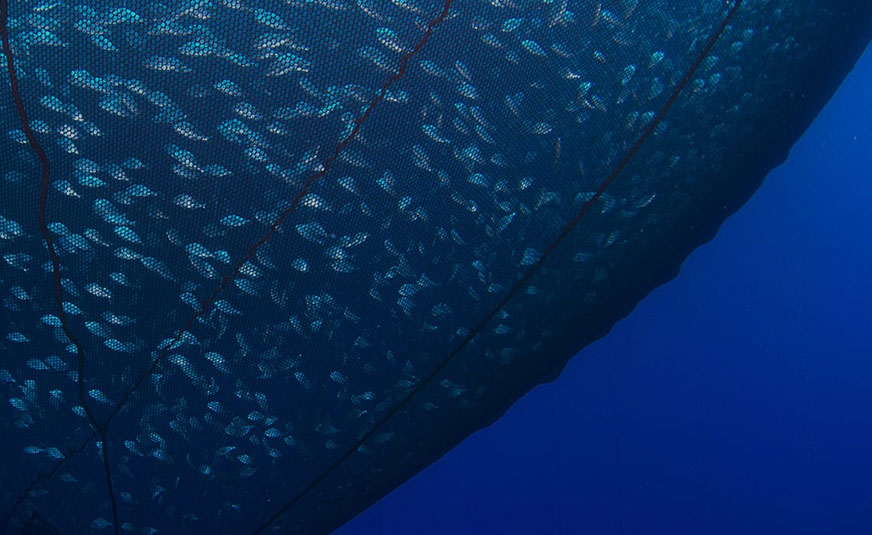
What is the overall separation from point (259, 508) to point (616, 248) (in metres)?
1.41

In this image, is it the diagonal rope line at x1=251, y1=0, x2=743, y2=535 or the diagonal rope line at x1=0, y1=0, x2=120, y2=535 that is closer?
the diagonal rope line at x1=0, y1=0, x2=120, y2=535

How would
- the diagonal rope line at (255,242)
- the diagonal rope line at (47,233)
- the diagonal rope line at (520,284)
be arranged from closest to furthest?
the diagonal rope line at (47,233), the diagonal rope line at (255,242), the diagonal rope line at (520,284)

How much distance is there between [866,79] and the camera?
4629mm

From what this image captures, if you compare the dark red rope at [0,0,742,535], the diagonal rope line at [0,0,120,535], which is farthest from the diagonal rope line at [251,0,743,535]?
the diagonal rope line at [0,0,120,535]

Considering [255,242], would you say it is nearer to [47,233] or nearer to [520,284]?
[47,233]

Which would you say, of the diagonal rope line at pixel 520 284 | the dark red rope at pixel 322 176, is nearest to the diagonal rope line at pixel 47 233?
the dark red rope at pixel 322 176

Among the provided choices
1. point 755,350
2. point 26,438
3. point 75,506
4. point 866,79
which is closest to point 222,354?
point 26,438

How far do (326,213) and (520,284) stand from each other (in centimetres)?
59

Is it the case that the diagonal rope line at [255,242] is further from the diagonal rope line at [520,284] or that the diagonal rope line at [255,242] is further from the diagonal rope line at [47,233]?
the diagonal rope line at [520,284]

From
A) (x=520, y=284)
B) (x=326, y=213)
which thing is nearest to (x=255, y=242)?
(x=326, y=213)

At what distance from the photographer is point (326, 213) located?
5.14 feet

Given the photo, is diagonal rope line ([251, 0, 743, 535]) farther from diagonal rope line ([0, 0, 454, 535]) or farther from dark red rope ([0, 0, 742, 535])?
diagonal rope line ([0, 0, 454, 535])

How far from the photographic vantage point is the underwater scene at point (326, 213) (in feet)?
4.59

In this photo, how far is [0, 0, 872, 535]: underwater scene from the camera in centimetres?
140
